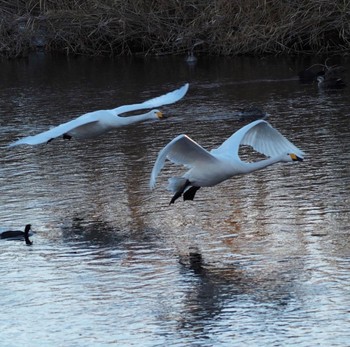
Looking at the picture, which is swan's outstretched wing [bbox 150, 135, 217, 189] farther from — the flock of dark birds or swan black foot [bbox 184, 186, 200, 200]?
swan black foot [bbox 184, 186, 200, 200]

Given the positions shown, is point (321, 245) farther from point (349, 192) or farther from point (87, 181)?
point (87, 181)

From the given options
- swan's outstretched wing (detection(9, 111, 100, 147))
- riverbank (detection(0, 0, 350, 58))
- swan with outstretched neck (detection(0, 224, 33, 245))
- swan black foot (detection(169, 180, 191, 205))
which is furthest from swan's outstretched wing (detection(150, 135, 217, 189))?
riverbank (detection(0, 0, 350, 58))

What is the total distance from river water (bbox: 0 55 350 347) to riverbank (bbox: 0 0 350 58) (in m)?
5.45

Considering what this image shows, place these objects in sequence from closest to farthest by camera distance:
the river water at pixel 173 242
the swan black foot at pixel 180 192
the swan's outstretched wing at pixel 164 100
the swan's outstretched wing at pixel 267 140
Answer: the river water at pixel 173 242 < the swan black foot at pixel 180 192 < the swan's outstretched wing at pixel 267 140 < the swan's outstretched wing at pixel 164 100

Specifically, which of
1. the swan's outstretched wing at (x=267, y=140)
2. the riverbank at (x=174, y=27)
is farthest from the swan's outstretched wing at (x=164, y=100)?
the riverbank at (x=174, y=27)

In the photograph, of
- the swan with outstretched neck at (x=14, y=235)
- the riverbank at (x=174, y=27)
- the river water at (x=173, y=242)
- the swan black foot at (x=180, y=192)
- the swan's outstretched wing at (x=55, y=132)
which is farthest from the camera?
the riverbank at (x=174, y=27)

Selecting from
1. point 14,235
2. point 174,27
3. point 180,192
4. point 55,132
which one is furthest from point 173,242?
point 174,27

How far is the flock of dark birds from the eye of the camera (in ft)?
34.7

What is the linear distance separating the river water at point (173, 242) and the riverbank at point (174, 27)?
5.45m

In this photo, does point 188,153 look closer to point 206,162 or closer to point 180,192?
point 206,162

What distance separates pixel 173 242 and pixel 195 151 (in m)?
0.97

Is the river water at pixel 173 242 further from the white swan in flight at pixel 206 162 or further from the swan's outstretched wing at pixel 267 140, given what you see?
the swan's outstretched wing at pixel 267 140

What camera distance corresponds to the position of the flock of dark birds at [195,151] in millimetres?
10586

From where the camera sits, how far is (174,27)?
24047 millimetres
